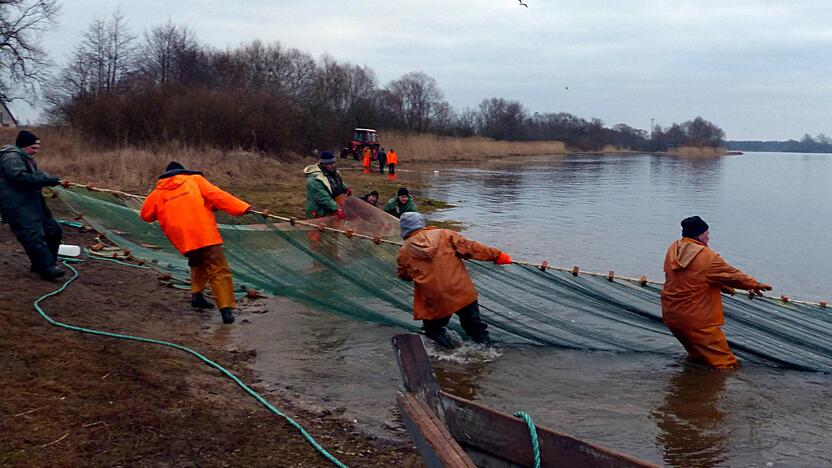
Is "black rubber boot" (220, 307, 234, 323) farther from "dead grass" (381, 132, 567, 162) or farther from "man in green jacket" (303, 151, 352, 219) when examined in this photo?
"dead grass" (381, 132, 567, 162)

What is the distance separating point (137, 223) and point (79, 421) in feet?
15.3

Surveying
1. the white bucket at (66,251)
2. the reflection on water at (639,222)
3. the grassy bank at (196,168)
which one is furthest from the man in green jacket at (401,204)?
the grassy bank at (196,168)

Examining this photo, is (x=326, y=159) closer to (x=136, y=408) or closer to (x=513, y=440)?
(x=136, y=408)

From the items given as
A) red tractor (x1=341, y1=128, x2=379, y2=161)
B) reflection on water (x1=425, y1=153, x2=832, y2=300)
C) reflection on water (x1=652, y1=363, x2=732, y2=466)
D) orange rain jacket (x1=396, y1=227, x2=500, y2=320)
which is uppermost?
red tractor (x1=341, y1=128, x2=379, y2=161)

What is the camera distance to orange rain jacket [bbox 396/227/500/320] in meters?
5.96

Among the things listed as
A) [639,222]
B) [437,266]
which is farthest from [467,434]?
[639,222]

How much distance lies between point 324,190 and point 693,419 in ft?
15.5

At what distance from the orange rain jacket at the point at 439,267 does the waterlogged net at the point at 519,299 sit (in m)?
0.72

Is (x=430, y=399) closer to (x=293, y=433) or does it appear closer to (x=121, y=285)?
(x=293, y=433)

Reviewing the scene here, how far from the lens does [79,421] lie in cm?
394

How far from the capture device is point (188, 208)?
643cm

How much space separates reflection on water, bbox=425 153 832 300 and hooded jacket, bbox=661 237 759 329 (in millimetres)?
5937

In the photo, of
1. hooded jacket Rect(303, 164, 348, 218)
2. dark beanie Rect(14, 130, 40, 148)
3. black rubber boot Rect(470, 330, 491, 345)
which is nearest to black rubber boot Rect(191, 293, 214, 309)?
hooded jacket Rect(303, 164, 348, 218)

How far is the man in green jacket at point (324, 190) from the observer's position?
8344 millimetres
